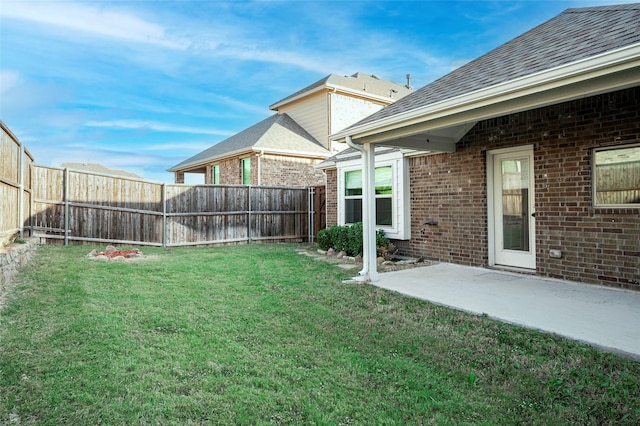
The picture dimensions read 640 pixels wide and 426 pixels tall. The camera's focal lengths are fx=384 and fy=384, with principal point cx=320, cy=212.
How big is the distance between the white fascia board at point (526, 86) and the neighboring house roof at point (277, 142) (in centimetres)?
1053

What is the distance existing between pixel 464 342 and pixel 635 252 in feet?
11.6

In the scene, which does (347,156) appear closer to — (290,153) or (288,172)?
(290,153)

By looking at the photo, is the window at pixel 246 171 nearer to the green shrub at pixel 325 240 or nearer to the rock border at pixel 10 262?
the green shrub at pixel 325 240

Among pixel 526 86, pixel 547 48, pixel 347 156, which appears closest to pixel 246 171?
pixel 347 156

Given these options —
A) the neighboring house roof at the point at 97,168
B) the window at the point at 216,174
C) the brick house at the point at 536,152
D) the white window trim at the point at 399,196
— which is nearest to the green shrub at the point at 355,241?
the white window trim at the point at 399,196

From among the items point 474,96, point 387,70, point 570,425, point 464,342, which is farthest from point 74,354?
point 387,70

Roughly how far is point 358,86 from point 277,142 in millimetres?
5361

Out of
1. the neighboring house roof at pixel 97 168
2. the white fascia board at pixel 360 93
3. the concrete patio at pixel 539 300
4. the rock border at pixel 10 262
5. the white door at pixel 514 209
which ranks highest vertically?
the white fascia board at pixel 360 93

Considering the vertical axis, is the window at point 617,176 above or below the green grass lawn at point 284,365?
above

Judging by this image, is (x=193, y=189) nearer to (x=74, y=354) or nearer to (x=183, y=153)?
(x=74, y=354)

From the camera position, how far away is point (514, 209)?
7227 mm

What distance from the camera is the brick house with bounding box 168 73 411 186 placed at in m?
16.3

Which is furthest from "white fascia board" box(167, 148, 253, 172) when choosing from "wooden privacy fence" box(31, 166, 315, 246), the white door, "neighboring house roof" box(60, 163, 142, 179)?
the white door

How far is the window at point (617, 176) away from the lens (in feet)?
18.0
